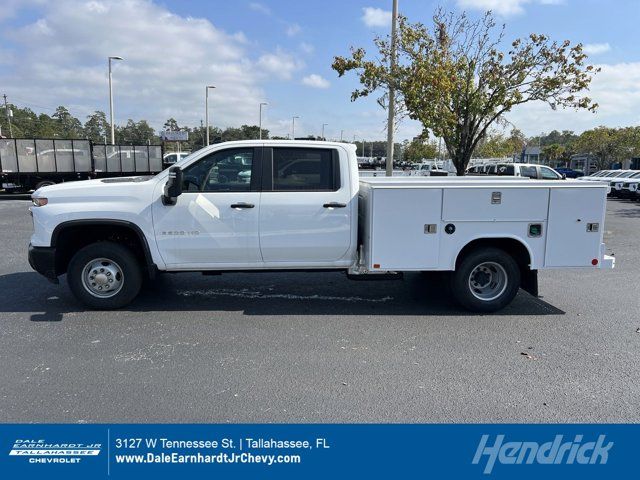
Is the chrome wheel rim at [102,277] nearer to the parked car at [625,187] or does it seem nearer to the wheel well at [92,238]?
the wheel well at [92,238]

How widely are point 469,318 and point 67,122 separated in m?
112

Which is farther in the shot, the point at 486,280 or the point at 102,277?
the point at 486,280

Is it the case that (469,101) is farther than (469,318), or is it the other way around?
(469,101)

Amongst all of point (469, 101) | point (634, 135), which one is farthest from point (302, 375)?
point (634, 135)

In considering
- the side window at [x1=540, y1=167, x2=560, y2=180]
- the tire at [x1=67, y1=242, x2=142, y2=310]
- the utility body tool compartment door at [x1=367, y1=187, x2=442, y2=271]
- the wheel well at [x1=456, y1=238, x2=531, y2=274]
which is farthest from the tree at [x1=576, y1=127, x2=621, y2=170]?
the tire at [x1=67, y1=242, x2=142, y2=310]

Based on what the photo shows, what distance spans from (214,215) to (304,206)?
3.42ft

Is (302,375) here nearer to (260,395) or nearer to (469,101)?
(260,395)

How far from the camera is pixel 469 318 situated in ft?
19.0

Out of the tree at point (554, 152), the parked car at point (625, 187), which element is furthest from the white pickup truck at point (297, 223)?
the tree at point (554, 152)

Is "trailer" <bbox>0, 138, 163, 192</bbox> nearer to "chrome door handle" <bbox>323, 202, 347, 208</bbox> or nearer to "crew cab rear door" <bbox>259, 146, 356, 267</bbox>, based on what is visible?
"crew cab rear door" <bbox>259, 146, 356, 267</bbox>

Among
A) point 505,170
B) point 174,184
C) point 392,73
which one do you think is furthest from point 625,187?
point 174,184

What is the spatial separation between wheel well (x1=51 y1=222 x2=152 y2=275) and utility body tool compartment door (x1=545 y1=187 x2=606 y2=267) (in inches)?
187

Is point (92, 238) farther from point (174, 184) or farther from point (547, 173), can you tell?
point (547, 173)

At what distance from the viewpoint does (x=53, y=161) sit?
71.4 feet
